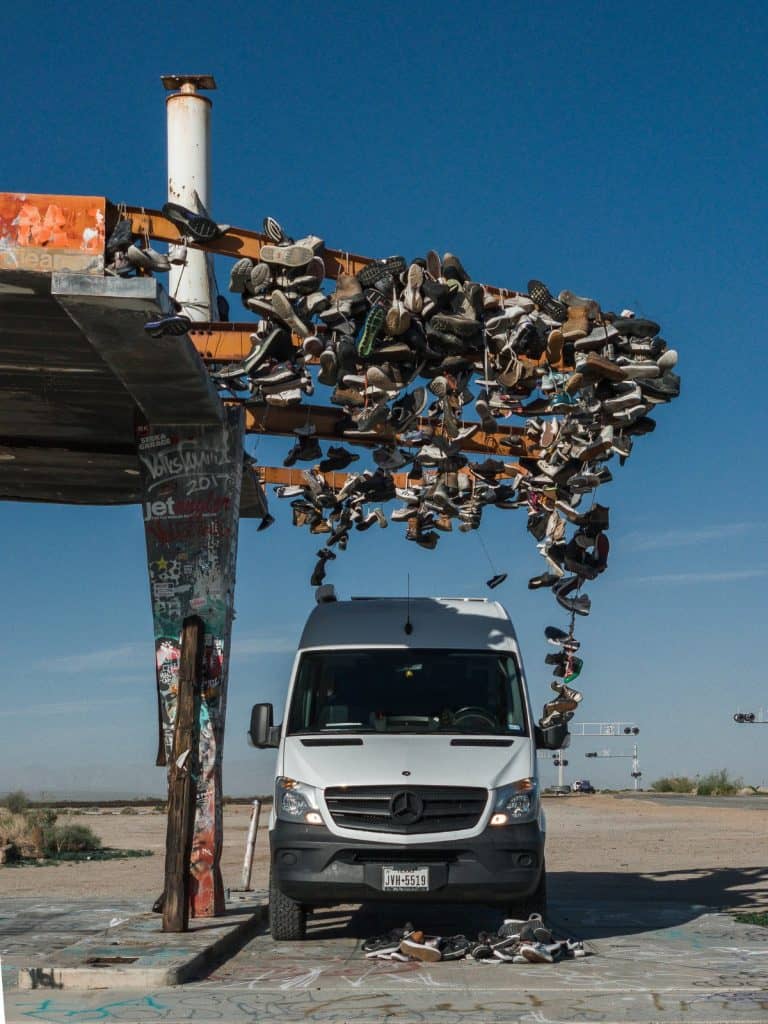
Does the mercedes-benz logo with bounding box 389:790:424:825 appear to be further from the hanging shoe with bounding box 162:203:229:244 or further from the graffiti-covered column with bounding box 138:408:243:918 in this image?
the hanging shoe with bounding box 162:203:229:244

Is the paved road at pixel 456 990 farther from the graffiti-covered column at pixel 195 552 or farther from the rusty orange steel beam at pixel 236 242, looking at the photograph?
the rusty orange steel beam at pixel 236 242

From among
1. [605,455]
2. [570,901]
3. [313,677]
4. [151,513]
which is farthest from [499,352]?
[570,901]

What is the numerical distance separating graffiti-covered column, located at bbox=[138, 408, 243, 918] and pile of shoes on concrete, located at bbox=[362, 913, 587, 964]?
3086mm

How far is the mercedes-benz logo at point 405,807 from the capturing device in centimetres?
1233

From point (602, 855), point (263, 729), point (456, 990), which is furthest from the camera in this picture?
point (602, 855)

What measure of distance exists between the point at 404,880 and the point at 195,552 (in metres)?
4.33

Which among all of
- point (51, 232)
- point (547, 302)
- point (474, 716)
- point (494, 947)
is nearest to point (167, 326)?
point (51, 232)

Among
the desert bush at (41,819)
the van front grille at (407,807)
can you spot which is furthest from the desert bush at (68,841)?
the van front grille at (407,807)

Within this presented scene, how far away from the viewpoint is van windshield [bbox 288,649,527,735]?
524 inches

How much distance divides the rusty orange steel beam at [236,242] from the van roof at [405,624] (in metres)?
3.45

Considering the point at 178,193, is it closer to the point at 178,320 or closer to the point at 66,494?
the point at 66,494

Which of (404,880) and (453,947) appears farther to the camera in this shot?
(404,880)

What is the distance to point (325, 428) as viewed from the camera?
16750 millimetres

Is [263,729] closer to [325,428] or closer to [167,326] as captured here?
[167,326]
